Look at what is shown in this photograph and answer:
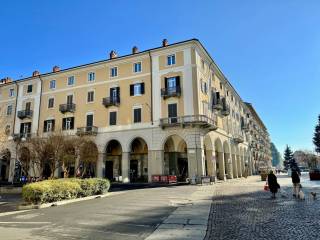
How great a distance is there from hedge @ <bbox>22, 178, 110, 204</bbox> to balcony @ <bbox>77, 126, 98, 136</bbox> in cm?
1675

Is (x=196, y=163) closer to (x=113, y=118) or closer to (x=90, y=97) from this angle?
(x=113, y=118)

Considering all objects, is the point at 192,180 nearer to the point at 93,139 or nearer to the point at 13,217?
the point at 93,139

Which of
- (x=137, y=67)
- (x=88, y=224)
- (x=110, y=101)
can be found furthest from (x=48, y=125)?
(x=88, y=224)

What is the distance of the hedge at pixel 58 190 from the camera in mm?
13734

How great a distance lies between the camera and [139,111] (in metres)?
33.1

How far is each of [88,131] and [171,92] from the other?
11.9 m

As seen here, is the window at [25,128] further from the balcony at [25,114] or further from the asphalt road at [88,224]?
the asphalt road at [88,224]

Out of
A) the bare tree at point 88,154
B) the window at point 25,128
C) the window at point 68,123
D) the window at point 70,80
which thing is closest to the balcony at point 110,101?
Result: the bare tree at point 88,154

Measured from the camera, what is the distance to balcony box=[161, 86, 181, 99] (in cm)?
3103

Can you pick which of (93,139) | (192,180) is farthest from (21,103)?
(192,180)

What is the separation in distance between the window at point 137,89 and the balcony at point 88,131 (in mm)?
6623

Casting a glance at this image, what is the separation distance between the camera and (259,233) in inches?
297

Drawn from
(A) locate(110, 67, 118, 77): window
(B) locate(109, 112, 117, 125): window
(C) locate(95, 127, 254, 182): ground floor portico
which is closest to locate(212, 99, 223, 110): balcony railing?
(C) locate(95, 127, 254, 182): ground floor portico

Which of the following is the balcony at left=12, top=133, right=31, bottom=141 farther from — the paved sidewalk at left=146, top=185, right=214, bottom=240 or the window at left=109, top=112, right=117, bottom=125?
the paved sidewalk at left=146, top=185, right=214, bottom=240
